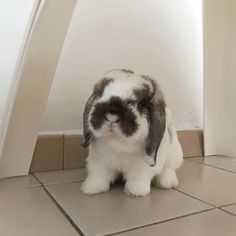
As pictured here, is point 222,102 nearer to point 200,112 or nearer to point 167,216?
point 200,112

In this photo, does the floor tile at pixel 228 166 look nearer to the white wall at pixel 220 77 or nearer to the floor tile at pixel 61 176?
the white wall at pixel 220 77

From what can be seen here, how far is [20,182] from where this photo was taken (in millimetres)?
870

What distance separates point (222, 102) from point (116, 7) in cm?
58

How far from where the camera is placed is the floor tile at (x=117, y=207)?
60 cm

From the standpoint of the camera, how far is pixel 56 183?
86 cm

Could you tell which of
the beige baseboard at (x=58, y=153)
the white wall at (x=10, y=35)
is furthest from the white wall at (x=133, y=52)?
the white wall at (x=10, y=35)

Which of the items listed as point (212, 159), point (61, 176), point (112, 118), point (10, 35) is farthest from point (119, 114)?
point (212, 159)

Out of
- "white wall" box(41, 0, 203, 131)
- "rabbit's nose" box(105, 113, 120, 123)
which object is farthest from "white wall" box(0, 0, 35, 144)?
"rabbit's nose" box(105, 113, 120, 123)

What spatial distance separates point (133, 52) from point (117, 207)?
2.20 ft

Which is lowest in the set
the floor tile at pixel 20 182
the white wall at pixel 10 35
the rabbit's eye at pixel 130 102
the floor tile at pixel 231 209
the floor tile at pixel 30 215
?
the floor tile at pixel 30 215

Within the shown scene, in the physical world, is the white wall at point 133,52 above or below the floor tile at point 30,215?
above

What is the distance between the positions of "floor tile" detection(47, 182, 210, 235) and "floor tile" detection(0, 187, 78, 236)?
0.03 metres

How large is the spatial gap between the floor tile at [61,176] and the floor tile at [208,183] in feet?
1.02

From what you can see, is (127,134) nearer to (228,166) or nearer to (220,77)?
(228,166)
